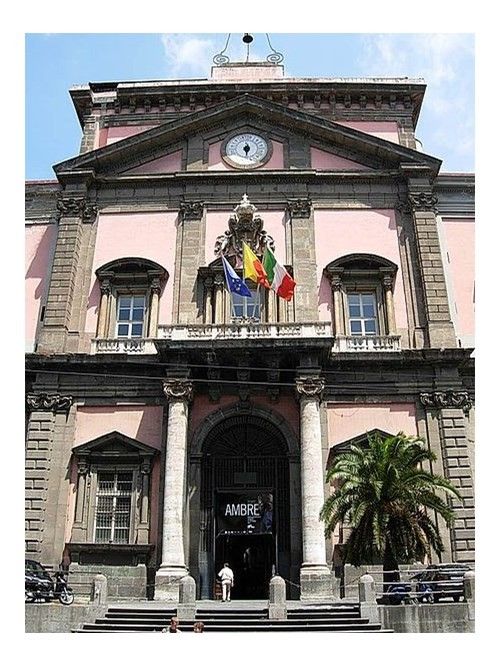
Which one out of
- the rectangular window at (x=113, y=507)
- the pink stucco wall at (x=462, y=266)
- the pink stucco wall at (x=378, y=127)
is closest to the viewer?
the rectangular window at (x=113, y=507)

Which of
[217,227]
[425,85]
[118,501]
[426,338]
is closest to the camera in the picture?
[118,501]

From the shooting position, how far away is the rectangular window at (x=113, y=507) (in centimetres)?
2028

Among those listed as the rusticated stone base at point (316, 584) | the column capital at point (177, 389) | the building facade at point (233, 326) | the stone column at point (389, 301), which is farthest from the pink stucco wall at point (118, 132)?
the rusticated stone base at point (316, 584)

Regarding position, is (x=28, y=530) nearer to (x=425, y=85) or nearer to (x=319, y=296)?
(x=319, y=296)

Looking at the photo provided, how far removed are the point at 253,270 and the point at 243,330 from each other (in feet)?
6.30

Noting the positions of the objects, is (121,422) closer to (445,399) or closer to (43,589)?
(43,589)

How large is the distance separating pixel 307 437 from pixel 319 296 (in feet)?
17.9

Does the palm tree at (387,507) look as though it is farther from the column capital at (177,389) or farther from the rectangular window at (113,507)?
the rectangular window at (113,507)

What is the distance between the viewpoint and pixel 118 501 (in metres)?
20.7

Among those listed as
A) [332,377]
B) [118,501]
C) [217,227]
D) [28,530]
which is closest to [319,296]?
[332,377]

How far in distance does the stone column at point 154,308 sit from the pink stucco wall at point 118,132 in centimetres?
777

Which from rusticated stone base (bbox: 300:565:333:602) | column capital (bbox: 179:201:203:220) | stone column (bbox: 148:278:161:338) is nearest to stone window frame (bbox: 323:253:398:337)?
column capital (bbox: 179:201:203:220)

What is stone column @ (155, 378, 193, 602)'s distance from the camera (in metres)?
18.7

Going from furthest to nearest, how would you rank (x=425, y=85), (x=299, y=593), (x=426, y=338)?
(x=425, y=85) → (x=426, y=338) → (x=299, y=593)
